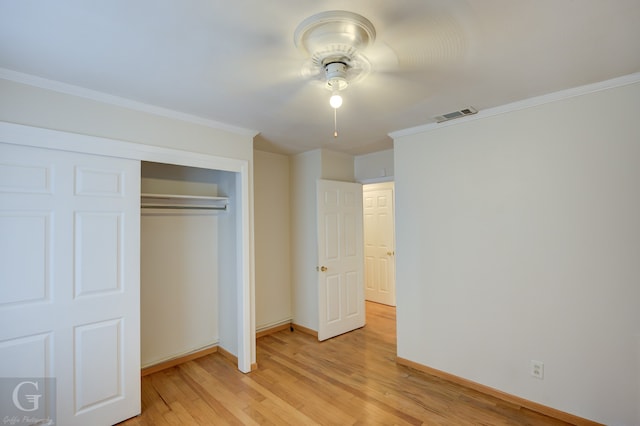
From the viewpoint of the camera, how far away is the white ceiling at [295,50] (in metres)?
1.35

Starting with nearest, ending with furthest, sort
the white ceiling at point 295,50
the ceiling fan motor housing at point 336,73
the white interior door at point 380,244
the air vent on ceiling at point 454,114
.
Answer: the white ceiling at point 295,50
the ceiling fan motor housing at point 336,73
the air vent on ceiling at point 454,114
the white interior door at point 380,244

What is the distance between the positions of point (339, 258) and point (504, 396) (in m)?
2.19

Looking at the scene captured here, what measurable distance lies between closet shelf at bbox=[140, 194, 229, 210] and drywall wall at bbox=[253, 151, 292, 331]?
2.03ft

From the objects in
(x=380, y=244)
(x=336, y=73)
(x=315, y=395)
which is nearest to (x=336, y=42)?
(x=336, y=73)

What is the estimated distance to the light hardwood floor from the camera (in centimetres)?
229

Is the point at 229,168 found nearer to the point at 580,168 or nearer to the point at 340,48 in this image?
the point at 340,48

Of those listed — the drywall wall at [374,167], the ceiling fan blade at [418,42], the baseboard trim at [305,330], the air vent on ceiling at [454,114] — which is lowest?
the baseboard trim at [305,330]

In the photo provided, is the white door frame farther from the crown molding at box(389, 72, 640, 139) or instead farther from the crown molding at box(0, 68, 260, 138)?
the crown molding at box(389, 72, 640, 139)

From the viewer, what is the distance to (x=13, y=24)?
143 centimetres

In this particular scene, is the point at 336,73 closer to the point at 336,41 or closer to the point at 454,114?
the point at 336,41

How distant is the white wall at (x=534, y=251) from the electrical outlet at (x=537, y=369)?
0.04 m

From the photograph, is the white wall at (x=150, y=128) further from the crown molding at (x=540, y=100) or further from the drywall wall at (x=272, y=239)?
the crown molding at (x=540, y=100)

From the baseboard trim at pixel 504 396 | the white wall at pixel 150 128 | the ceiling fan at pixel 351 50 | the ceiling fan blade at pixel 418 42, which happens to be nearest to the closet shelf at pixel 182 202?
the white wall at pixel 150 128

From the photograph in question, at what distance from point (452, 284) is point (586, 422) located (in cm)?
126
